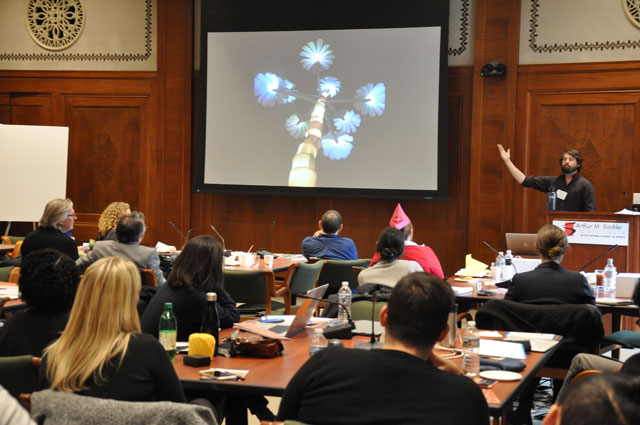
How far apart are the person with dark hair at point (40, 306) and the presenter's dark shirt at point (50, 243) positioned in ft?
9.73

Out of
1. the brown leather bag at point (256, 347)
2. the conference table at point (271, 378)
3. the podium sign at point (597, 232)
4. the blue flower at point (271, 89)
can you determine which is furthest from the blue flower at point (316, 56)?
the brown leather bag at point (256, 347)

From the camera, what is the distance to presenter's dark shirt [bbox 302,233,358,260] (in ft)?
23.3

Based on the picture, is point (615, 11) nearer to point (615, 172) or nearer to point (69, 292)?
point (615, 172)

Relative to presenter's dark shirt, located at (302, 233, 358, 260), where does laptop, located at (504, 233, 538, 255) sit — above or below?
above

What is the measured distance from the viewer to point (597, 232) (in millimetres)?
6363

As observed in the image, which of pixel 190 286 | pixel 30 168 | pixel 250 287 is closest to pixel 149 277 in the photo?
pixel 250 287

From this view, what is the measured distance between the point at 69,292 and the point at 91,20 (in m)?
8.34

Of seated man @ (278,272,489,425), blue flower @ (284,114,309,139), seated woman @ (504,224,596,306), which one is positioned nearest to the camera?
seated man @ (278,272,489,425)

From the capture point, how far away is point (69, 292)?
2.99 metres

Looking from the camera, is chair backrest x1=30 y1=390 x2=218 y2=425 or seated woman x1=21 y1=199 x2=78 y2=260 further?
seated woman x1=21 y1=199 x2=78 y2=260

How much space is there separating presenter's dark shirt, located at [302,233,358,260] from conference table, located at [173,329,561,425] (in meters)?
3.60

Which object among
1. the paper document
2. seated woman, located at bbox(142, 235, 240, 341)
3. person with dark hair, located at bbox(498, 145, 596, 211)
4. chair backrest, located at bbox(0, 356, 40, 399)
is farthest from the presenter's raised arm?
chair backrest, located at bbox(0, 356, 40, 399)

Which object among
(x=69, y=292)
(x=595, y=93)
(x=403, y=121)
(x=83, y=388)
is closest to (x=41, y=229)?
(x=69, y=292)

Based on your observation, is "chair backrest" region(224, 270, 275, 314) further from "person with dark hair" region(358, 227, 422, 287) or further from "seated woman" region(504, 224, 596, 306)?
"seated woman" region(504, 224, 596, 306)
